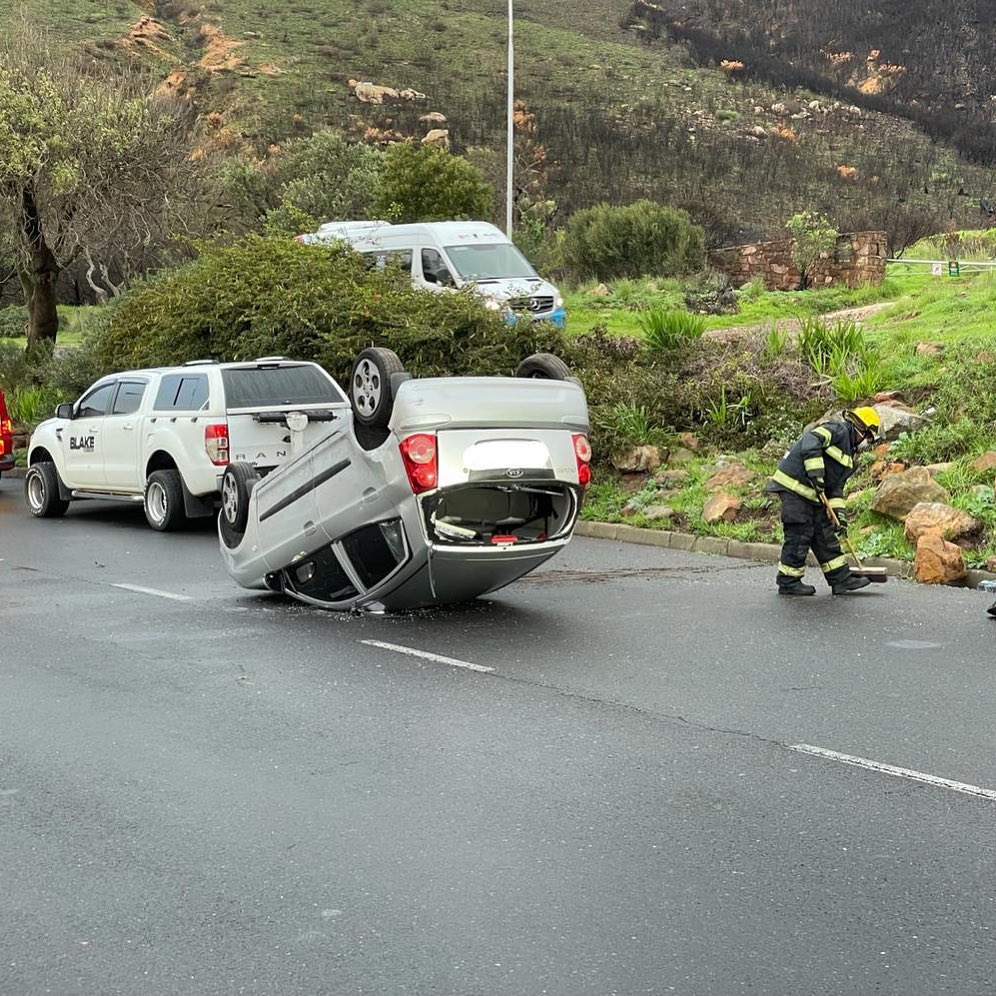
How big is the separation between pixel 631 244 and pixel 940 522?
27.6 metres

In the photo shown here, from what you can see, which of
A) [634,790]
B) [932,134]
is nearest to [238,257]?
[634,790]

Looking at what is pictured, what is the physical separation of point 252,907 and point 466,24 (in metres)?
84.3

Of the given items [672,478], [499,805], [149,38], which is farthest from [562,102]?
[499,805]

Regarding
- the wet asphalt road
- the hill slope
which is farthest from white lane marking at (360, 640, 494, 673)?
the hill slope

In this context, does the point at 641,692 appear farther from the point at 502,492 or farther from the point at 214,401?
the point at 214,401

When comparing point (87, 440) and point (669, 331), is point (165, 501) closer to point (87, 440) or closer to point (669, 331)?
point (87, 440)

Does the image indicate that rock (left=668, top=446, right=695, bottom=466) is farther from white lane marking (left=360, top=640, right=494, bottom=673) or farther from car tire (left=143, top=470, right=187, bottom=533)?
white lane marking (left=360, top=640, right=494, bottom=673)

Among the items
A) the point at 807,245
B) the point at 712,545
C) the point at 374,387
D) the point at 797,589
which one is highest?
the point at 807,245

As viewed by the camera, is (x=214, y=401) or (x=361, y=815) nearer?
(x=361, y=815)

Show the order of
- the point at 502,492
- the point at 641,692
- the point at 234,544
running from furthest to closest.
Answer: the point at 234,544
the point at 502,492
the point at 641,692

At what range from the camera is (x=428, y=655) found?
29.8ft

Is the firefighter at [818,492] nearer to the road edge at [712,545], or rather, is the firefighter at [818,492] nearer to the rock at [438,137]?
the road edge at [712,545]

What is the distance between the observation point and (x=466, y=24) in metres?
84.4

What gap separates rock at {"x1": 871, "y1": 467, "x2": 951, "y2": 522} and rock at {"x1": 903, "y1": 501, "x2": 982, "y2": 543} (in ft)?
1.02
